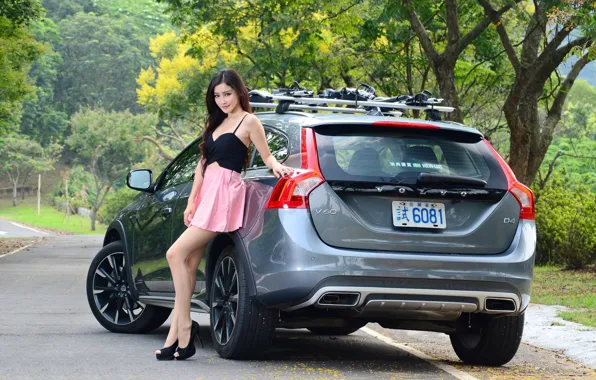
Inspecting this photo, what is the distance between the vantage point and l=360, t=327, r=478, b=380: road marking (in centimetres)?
739

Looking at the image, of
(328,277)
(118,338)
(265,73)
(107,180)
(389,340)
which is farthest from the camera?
(107,180)

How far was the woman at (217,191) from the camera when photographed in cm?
741

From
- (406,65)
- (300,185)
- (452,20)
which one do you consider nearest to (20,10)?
(406,65)

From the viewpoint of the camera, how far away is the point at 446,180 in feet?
23.5

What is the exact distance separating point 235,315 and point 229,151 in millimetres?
1075

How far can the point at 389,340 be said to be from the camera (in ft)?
32.4

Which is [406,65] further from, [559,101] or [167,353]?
[167,353]

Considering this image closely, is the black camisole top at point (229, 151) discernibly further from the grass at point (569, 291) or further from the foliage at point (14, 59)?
the foliage at point (14, 59)

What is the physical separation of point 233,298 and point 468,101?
25461 mm

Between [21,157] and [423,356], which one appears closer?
[423,356]

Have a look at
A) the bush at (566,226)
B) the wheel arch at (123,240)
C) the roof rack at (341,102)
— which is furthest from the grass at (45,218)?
the roof rack at (341,102)

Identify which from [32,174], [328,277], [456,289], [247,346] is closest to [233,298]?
[247,346]

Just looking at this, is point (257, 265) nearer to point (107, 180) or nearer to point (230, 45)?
point (230, 45)

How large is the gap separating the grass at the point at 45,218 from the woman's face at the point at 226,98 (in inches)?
2066
